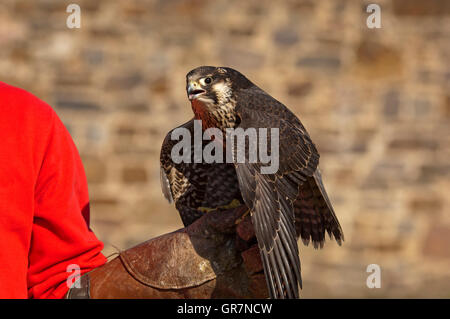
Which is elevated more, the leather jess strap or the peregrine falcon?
the peregrine falcon

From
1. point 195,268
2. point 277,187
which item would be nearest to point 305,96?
point 277,187

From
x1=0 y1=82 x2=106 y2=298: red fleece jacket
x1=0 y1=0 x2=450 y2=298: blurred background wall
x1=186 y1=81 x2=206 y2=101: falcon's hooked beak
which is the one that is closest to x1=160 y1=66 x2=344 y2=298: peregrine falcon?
Result: x1=186 y1=81 x2=206 y2=101: falcon's hooked beak

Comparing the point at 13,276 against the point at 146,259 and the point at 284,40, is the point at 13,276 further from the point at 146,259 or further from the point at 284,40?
the point at 284,40

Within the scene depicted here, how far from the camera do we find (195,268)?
211 centimetres

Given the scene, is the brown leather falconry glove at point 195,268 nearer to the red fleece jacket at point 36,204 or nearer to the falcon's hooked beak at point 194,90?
the red fleece jacket at point 36,204

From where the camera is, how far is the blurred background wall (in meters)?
5.13

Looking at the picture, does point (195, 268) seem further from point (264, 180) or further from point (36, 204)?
point (36, 204)

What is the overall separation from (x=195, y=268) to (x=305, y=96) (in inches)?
129

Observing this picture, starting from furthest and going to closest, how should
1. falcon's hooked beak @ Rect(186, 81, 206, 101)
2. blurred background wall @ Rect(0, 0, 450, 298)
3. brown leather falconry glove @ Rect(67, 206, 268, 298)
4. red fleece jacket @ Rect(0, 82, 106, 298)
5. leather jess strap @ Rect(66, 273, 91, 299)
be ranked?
1. blurred background wall @ Rect(0, 0, 450, 298)
2. falcon's hooked beak @ Rect(186, 81, 206, 101)
3. brown leather falconry glove @ Rect(67, 206, 268, 298)
4. leather jess strap @ Rect(66, 273, 91, 299)
5. red fleece jacket @ Rect(0, 82, 106, 298)

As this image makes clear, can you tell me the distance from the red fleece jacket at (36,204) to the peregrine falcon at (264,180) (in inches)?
21.0

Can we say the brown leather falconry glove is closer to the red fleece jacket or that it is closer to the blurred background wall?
the red fleece jacket

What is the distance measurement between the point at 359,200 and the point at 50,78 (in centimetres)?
257

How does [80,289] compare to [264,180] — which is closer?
[80,289]
